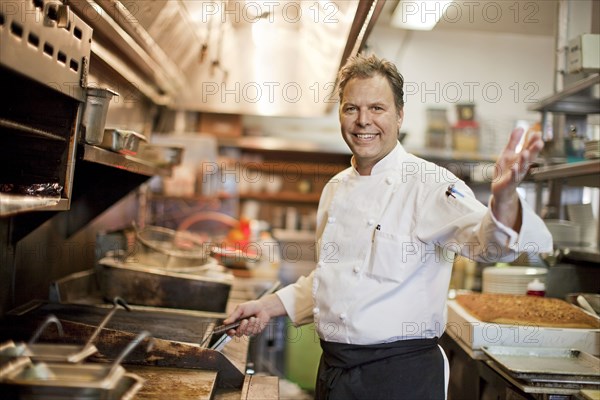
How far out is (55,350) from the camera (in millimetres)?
1277

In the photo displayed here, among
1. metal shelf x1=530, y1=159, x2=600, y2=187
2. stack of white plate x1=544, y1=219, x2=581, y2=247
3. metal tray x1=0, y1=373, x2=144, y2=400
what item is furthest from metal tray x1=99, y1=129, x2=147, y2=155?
stack of white plate x1=544, y1=219, x2=581, y2=247

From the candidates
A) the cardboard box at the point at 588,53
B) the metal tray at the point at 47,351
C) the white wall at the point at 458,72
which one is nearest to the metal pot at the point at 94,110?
the metal tray at the point at 47,351

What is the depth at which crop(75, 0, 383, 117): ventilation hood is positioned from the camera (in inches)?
114

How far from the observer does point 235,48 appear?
520 cm

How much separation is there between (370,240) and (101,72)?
6.11 ft

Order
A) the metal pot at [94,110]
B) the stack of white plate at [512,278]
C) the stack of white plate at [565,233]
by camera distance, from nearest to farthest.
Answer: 1. the metal pot at [94,110]
2. the stack of white plate at [512,278]
3. the stack of white plate at [565,233]

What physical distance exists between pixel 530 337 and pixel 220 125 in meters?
4.57

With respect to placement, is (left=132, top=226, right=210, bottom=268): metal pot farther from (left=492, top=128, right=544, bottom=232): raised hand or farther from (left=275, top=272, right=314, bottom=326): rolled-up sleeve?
(left=492, top=128, right=544, bottom=232): raised hand

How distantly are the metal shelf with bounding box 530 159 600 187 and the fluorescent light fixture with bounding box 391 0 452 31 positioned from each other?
102 centimetres

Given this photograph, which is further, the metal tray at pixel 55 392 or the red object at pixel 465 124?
the red object at pixel 465 124

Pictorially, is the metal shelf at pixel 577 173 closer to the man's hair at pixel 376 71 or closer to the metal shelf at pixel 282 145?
the man's hair at pixel 376 71

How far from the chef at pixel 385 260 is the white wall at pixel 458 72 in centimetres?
479

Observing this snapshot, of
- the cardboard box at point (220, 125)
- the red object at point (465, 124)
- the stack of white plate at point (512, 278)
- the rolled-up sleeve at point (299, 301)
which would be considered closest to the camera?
the rolled-up sleeve at point (299, 301)

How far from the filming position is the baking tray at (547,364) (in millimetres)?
2018
